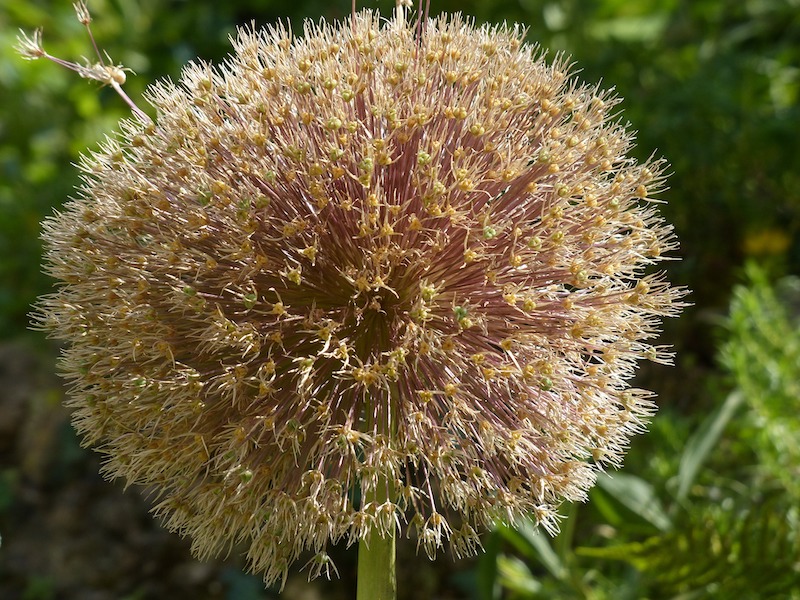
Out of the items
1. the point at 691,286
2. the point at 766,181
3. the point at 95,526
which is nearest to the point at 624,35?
the point at 766,181

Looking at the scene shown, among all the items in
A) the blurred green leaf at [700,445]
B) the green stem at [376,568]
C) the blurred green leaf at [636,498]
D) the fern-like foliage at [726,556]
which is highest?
the blurred green leaf at [700,445]

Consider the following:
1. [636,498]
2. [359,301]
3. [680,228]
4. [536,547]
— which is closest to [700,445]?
[636,498]

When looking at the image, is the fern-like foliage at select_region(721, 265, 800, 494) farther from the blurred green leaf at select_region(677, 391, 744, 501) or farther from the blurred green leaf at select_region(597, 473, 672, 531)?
the blurred green leaf at select_region(597, 473, 672, 531)

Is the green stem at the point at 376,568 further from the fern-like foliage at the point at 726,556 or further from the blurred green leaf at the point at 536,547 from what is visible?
the fern-like foliage at the point at 726,556

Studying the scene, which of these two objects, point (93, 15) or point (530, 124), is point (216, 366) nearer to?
point (530, 124)

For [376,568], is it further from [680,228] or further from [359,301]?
[680,228]

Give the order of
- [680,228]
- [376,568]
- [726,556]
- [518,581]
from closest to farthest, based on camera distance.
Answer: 1. [376,568]
2. [726,556]
3. [518,581]
4. [680,228]

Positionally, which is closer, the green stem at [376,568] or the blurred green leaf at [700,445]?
the green stem at [376,568]

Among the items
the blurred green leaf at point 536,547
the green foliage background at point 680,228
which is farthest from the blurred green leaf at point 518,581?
the blurred green leaf at point 536,547
